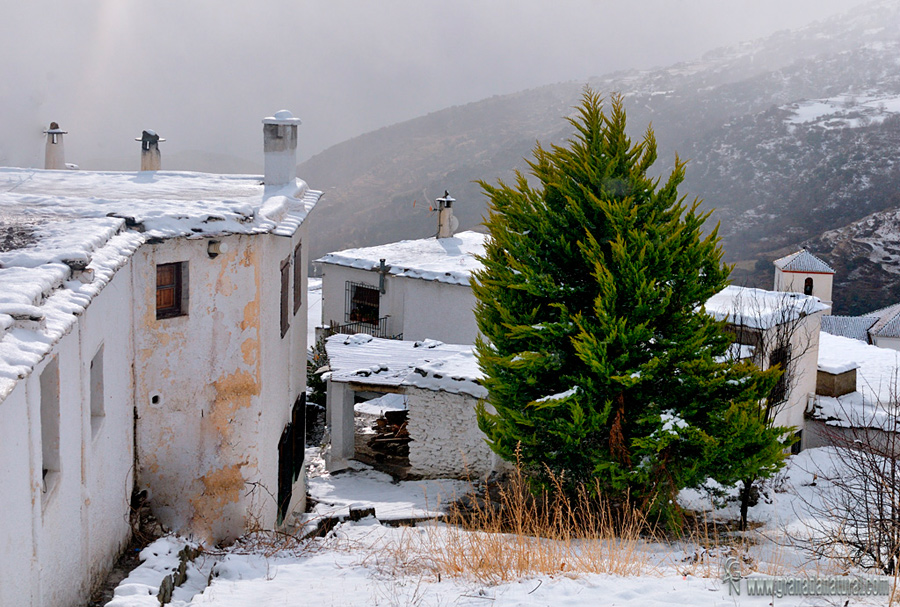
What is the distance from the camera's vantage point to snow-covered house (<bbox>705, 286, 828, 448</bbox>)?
763 inches

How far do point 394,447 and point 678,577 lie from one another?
1182 cm

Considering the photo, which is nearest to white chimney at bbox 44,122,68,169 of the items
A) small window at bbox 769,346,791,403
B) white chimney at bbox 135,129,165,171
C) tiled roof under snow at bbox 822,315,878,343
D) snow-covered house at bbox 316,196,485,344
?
white chimney at bbox 135,129,165,171

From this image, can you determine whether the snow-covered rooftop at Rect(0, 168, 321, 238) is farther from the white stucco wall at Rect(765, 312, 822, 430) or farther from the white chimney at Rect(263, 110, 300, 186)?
the white stucco wall at Rect(765, 312, 822, 430)

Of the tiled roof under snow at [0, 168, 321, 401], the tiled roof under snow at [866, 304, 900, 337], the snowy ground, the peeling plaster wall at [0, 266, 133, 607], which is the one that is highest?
the tiled roof under snow at [0, 168, 321, 401]

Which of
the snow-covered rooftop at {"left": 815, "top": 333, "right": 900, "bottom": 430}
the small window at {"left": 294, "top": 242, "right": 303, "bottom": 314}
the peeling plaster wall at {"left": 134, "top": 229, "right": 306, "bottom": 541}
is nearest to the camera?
the peeling plaster wall at {"left": 134, "top": 229, "right": 306, "bottom": 541}

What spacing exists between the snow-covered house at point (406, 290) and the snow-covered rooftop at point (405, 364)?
2.80m

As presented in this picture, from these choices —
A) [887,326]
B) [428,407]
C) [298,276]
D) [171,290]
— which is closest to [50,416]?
[171,290]

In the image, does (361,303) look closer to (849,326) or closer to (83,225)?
(83,225)

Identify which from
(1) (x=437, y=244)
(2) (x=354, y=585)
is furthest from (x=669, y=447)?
(1) (x=437, y=244)

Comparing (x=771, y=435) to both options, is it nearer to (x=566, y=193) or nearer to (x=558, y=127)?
(x=566, y=193)

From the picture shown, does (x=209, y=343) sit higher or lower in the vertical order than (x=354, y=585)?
higher

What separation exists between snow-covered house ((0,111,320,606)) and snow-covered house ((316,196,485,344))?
30.1 feet

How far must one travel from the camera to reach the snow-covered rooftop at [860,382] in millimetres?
23109

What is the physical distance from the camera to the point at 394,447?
17781 mm
